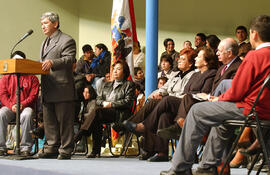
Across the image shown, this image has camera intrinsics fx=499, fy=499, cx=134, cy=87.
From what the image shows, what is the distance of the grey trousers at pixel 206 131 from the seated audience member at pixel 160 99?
1.19 metres

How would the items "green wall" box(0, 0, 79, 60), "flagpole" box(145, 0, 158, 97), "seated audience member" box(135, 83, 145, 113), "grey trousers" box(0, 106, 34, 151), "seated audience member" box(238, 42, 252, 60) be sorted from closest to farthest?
1. "grey trousers" box(0, 106, 34, 151)
2. "seated audience member" box(238, 42, 252, 60)
3. "flagpole" box(145, 0, 158, 97)
4. "seated audience member" box(135, 83, 145, 113)
5. "green wall" box(0, 0, 79, 60)

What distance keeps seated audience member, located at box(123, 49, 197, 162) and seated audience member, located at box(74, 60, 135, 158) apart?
16.5 inches

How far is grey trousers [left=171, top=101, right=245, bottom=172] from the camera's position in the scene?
3098 mm

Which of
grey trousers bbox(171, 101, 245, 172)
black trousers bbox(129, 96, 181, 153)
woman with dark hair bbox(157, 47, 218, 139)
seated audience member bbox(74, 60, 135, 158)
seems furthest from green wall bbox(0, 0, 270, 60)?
grey trousers bbox(171, 101, 245, 172)

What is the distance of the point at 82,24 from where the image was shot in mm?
11031

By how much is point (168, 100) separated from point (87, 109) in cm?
170

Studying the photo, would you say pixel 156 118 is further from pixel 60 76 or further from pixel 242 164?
pixel 60 76

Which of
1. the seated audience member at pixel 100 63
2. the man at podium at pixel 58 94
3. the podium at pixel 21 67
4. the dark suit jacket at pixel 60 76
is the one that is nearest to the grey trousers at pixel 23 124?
the man at podium at pixel 58 94

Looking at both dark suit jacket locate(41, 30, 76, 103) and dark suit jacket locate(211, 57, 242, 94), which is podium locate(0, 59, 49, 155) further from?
dark suit jacket locate(211, 57, 242, 94)

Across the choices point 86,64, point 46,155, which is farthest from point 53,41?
point 86,64

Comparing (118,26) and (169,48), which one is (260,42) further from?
(169,48)

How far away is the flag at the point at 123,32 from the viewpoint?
6.46m

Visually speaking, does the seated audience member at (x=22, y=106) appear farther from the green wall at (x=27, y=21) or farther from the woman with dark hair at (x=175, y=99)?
the green wall at (x=27, y=21)

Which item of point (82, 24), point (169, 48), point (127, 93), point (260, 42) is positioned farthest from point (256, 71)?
point (82, 24)
